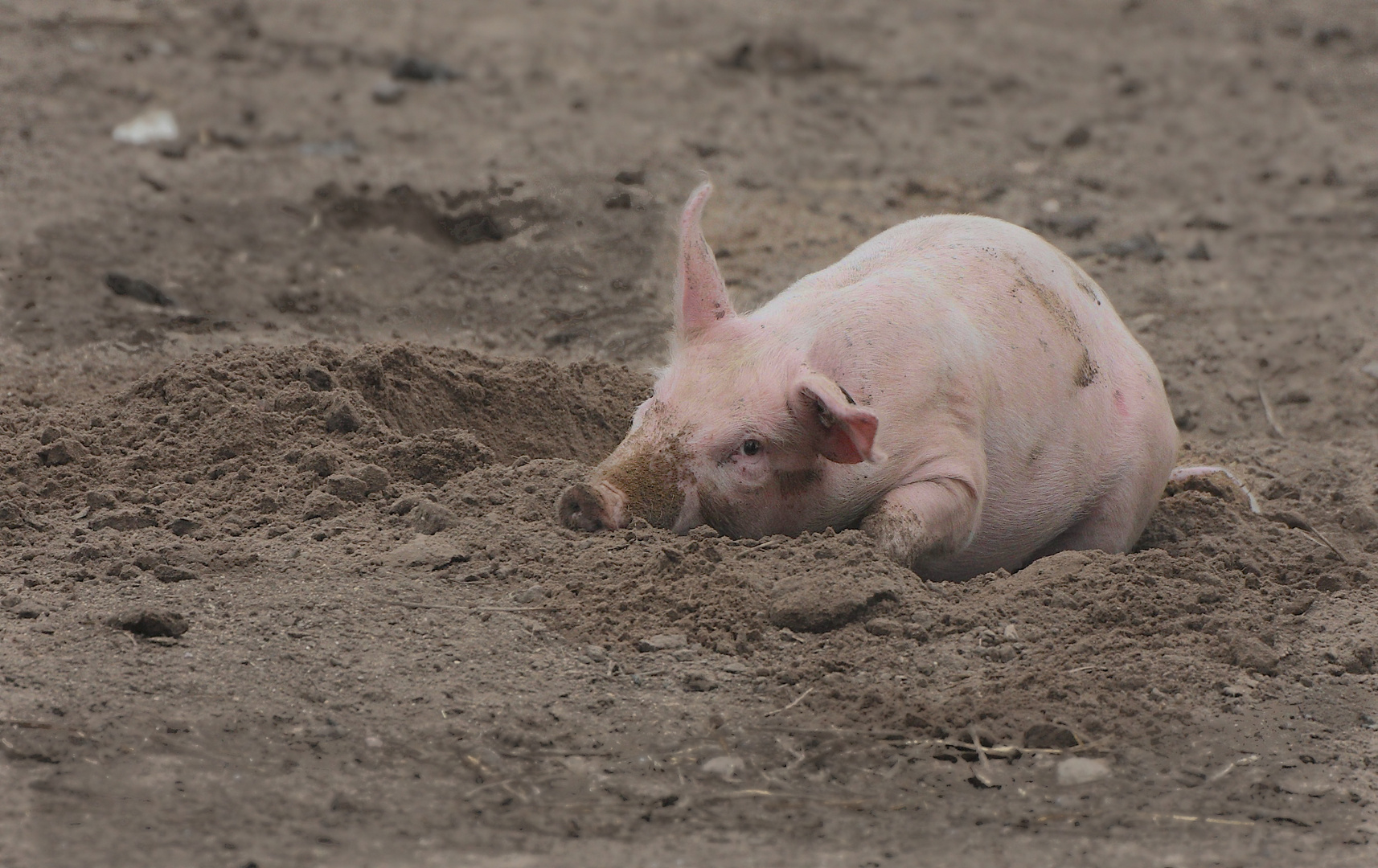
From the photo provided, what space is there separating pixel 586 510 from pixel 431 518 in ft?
1.72

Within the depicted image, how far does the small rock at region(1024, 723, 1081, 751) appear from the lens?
395cm

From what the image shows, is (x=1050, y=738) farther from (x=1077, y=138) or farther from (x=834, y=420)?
(x=1077, y=138)

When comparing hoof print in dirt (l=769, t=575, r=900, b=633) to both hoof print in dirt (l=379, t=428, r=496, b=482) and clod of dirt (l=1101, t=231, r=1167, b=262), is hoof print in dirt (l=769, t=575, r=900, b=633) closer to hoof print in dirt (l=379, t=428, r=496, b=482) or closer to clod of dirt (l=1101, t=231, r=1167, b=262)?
hoof print in dirt (l=379, t=428, r=496, b=482)

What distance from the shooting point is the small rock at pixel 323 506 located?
16.6 feet

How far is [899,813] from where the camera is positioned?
3666 mm

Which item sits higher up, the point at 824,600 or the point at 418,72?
the point at 418,72

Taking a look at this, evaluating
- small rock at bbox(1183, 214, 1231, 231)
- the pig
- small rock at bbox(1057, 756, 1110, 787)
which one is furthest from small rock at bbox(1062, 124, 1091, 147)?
small rock at bbox(1057, 756, 1110, 787)

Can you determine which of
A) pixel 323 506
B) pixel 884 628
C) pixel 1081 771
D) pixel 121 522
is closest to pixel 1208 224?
pixel 884 628

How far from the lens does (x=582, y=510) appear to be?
4.73 metres

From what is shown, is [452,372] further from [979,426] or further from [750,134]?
[750,134]

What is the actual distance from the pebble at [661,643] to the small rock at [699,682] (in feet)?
0.48

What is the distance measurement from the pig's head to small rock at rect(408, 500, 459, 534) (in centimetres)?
38

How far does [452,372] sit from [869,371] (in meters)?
1.92

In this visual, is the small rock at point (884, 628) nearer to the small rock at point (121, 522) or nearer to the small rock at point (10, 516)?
the small rock at point (121, 522)
